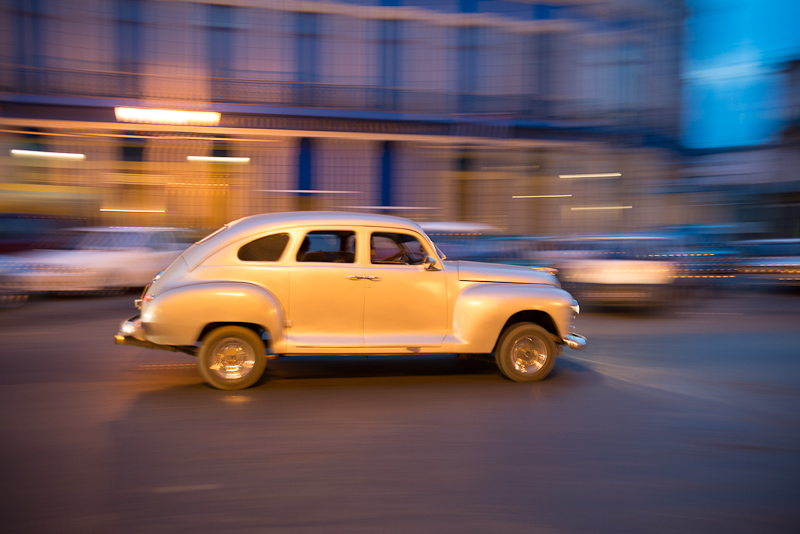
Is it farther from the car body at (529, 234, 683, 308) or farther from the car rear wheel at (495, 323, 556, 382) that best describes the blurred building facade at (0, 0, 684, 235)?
the car rear wheel at (495, 323, 556, 382)

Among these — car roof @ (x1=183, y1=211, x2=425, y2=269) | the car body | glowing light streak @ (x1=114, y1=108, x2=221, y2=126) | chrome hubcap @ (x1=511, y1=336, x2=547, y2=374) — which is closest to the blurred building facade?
glowing light streak @ (x1=114, y1=108, x2=221, y2=126)

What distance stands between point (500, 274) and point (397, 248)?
1.04 meters

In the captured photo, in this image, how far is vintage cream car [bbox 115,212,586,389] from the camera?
5.69 metres

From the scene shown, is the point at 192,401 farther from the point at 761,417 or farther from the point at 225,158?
the point at 225,158

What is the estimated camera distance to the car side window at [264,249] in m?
5.88

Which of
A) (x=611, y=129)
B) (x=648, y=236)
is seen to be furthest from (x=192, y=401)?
(x=611, y=129)

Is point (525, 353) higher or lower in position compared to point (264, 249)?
lower

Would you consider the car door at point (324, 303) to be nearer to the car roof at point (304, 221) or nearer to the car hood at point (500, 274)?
the car roof at point (304, 221)

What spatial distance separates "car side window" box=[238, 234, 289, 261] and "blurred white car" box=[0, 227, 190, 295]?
22.6ft

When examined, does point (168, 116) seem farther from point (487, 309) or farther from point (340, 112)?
point (487, 309)

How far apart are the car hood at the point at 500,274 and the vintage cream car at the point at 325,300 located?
15 mm

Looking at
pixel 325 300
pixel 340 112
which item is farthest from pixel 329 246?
pixel 340 112

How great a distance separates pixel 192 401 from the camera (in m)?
5.50

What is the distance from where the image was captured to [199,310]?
18.4 ft
